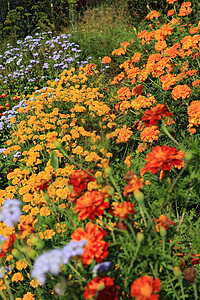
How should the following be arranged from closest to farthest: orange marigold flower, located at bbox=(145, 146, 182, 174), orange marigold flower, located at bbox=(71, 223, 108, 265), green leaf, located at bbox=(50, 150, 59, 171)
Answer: orange marigold flower, located at bbox=(71, 223, 108, 265)
orange marigold flower, located at bbox=(145, 146, 182, 174)
green leaf, located at bbox=(50, 150, 59, 171)

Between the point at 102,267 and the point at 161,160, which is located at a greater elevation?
the point at 161,160

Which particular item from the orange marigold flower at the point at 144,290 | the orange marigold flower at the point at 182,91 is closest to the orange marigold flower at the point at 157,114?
the orange marigold flower at the point at 144,290

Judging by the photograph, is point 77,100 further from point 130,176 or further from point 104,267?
point 104,267

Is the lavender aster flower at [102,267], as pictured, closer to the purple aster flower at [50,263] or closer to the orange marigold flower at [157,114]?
the purple aster flower at [50,263]

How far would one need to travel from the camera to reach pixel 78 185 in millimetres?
1431

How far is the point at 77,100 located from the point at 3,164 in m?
1.20

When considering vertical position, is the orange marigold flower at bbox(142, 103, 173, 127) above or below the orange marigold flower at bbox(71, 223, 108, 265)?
above

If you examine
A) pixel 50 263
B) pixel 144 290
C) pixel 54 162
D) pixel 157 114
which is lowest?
pixel 54 162

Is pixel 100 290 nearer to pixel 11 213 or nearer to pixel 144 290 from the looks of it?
pixel 144 290

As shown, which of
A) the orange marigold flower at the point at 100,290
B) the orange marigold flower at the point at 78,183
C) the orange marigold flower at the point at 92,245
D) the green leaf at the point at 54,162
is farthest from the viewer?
the green leaf at the point at 54,162

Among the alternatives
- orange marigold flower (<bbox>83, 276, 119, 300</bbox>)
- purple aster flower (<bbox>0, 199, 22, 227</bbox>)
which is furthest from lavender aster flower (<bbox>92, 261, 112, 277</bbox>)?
purple aster flower (<bbox>0, 199, 22, 227</bbox>)

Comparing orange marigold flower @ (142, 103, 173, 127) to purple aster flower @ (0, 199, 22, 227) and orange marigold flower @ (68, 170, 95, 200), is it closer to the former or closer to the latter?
orange marigold flower @ (68, 170, 95, 200)

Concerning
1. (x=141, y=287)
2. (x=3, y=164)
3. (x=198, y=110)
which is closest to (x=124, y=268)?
(x=141, y=287)

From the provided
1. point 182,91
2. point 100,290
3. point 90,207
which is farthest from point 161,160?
point 182,91
